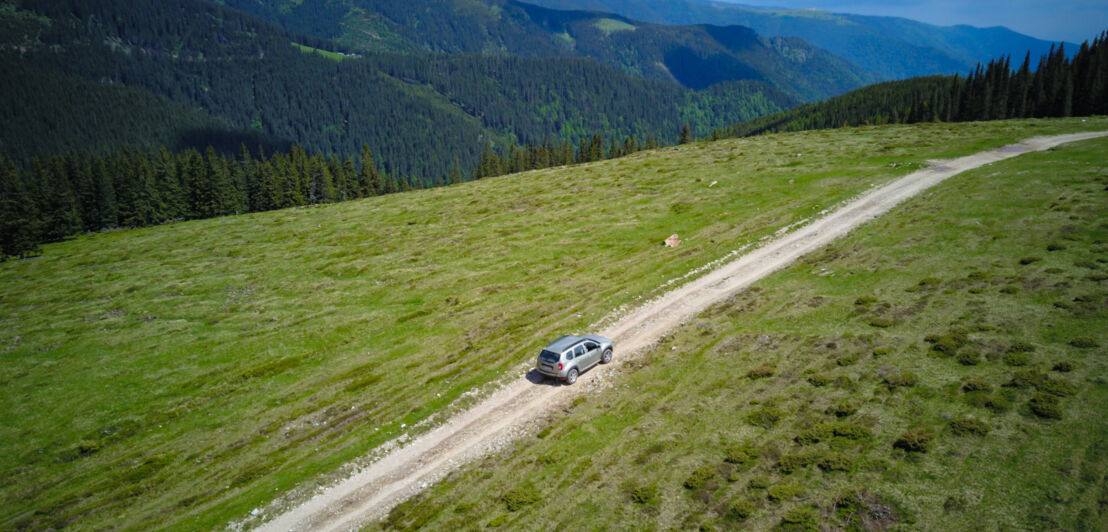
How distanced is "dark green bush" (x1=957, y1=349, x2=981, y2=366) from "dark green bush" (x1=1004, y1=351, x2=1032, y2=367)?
3.19ft

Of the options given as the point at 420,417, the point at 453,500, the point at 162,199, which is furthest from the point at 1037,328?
the point at 162,199

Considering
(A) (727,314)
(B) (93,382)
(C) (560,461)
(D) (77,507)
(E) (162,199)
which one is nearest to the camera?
(C) (560,461)

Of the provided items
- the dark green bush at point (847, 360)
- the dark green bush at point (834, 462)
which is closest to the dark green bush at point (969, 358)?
the dark green bush at point (847, 360)

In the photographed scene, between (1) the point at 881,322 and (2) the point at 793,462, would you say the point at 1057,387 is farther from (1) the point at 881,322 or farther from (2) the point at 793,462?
(2) the point at 793,462

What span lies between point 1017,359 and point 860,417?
8065 mm

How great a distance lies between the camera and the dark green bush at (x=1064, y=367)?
19.5 m

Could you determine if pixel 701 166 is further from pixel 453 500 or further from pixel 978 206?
pixel 453 500

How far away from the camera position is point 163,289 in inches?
2245

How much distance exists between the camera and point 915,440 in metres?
17.8

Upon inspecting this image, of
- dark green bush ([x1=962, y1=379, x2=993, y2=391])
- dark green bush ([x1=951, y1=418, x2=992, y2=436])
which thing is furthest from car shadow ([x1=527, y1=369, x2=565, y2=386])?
dark green bush ([x1=962, y1=379, x2=993, y2=391])

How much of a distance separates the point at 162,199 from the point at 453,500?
146963mm

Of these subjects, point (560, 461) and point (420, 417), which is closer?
point (560, 461)

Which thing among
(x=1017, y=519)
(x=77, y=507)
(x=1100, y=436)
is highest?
(x=1100, y=436)

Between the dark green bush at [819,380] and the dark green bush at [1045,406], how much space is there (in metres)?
7.03
